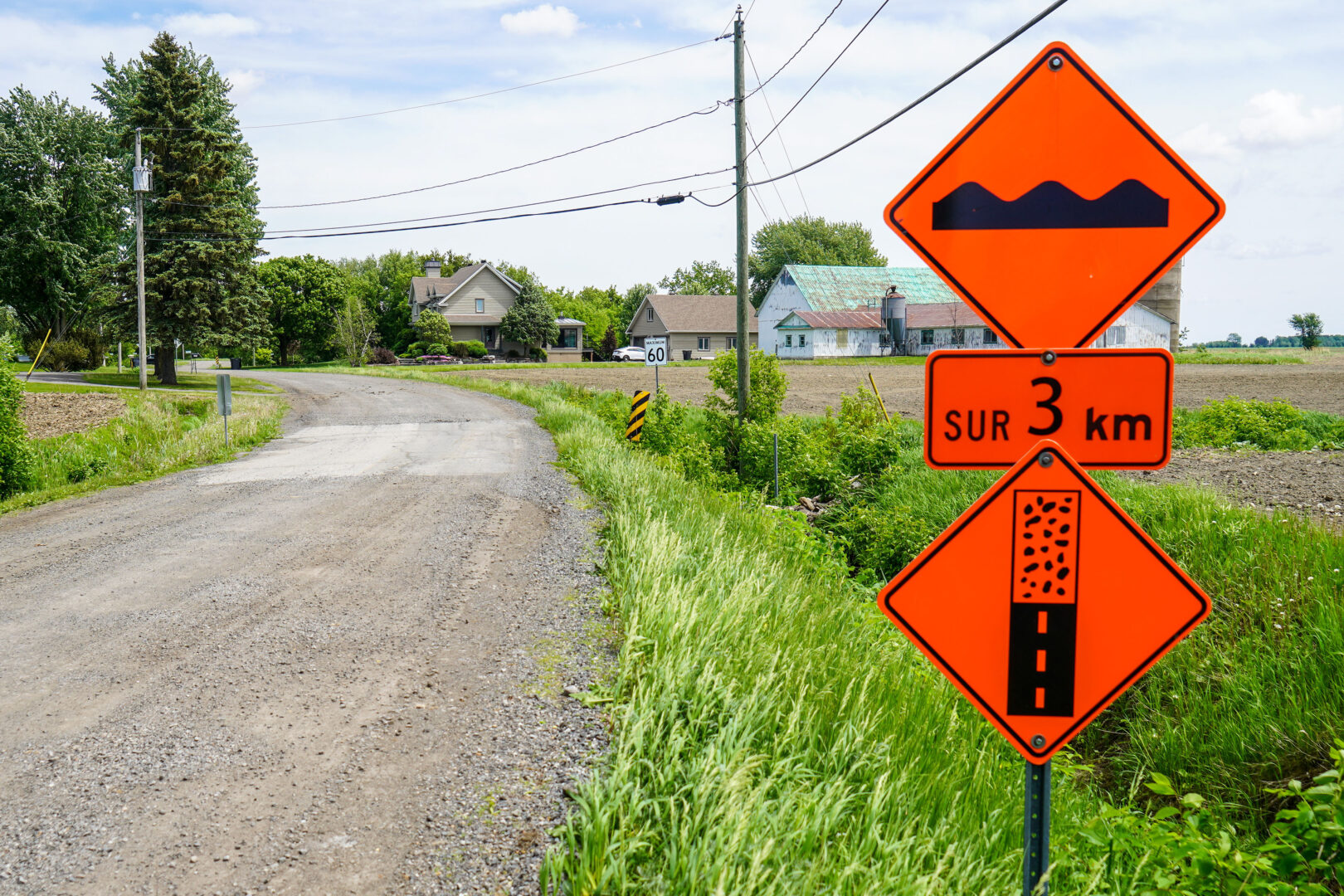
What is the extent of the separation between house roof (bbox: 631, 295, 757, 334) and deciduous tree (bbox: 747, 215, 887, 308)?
1232 centimetres

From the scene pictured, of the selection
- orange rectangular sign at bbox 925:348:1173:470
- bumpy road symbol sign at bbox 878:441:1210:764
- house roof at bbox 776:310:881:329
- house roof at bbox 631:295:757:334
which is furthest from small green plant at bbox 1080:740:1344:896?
house roof at bbox 631:295:757:334

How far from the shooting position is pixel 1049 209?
307 cm

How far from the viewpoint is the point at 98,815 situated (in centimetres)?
356

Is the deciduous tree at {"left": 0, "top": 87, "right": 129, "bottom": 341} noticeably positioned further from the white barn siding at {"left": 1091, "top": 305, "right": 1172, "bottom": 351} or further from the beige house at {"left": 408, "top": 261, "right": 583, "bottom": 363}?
the white barn siding at {"left": 1091, "top": 305, "right": 1172, "bottom": 351}

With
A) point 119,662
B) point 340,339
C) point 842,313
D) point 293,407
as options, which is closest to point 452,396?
point 293,407

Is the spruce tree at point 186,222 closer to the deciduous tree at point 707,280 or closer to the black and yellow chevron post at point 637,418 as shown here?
the black and yellow chevron post at point 637,418

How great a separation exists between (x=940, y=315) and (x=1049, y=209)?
244ft

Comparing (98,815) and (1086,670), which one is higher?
(1086,670)

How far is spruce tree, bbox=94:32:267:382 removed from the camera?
119ft

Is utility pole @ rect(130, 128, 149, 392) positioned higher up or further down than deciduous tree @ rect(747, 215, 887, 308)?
further down

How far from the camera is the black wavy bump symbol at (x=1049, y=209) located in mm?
3018

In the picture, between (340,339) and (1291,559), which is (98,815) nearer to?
(1291,559)

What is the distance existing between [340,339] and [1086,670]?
7405cm

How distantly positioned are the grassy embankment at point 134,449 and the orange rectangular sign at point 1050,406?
12651mm
